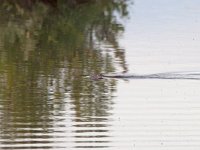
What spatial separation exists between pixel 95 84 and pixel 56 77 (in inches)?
43.8

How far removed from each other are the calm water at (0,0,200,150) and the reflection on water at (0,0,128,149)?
16 mm

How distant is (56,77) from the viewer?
2327cm

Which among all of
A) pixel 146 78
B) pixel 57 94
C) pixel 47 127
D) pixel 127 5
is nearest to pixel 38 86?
pixel 57 94

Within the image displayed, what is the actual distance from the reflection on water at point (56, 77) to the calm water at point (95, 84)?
0.02m

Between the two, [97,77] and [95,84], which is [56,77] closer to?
[97,77]

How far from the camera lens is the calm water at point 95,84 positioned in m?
17.1

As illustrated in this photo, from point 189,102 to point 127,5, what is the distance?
2503 cm

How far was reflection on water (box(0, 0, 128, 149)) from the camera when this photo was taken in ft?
56.7

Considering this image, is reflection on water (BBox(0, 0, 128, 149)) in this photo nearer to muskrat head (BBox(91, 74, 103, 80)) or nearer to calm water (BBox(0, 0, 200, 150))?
calm water (BBox(0, 0, 200, 150))

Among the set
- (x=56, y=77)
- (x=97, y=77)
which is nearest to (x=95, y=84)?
(x=97, y=77)

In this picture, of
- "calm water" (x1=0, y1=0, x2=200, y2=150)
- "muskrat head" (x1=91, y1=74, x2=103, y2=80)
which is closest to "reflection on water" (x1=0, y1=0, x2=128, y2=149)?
"calm water" (x1=0, y1=0, x2=200, y2=150)

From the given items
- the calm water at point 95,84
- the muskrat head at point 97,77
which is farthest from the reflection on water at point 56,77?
the muskrat head at point 97,77

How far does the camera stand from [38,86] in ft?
72.2

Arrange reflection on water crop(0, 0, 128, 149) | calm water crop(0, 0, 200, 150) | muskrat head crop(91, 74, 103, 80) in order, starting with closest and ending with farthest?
calm water crop(0, 0, 200, 150) → reflection on water crop(0, 0, 128, 149) → muskrat head crop(91, 74, 103, 80)
